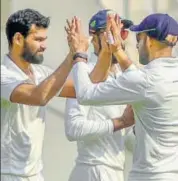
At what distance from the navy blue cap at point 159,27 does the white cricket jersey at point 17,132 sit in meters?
0.52

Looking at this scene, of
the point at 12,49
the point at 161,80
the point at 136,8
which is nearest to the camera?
the point at 161,80

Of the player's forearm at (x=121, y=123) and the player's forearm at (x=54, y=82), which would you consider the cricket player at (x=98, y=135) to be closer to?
the player's forearm at (x=121, y=123)

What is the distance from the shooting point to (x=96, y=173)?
322cm

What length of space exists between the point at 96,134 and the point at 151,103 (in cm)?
46

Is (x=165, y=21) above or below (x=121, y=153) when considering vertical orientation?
above

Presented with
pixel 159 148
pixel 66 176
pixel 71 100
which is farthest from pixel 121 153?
pixel 66 176

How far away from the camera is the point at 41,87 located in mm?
3006

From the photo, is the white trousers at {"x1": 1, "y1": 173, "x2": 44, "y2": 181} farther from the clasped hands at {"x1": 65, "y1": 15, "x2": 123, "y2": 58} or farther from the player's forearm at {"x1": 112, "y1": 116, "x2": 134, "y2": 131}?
the clasped hands at {"x1": 65, "y1": 15, "x2": 123, "y2": 58}

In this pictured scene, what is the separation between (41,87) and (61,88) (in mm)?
158

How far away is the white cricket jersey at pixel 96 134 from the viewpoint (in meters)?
3.19

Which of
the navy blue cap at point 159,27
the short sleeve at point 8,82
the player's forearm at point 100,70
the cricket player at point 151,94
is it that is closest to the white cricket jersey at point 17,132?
the short sleeve at point 8,82

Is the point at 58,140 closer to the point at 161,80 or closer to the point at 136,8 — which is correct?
the point at 136,8

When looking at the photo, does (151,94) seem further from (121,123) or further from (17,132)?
(17,132)

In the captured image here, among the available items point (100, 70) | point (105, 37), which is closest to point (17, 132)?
point (100, 70)
